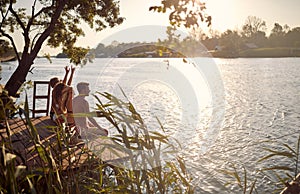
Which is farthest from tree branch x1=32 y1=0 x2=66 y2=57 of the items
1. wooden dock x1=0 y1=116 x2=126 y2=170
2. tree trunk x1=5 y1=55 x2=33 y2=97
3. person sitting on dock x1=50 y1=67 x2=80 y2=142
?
wooden dock x1=0 y1=116 x2=126 y2=170

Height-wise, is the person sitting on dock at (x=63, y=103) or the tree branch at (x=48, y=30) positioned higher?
the tree branch at (x=48, y=30)

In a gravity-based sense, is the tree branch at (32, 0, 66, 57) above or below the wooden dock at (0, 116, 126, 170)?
above

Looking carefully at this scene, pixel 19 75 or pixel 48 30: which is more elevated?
pixel 48 30

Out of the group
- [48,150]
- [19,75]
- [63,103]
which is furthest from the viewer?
[19,75]

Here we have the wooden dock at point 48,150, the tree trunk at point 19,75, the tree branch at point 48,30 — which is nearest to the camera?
the wooden dock at point 48,150

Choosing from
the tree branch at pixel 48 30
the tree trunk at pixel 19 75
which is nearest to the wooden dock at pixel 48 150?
the tree trunk at pixel 19 75

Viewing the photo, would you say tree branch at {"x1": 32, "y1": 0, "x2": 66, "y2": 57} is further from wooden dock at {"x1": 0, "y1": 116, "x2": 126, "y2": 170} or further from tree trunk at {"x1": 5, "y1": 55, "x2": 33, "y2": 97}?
wooden dock at {"x1": 0, "y1": 116, "x2": 126, "y2": 170}

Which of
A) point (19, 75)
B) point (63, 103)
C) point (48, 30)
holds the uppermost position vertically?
point (48, 30)

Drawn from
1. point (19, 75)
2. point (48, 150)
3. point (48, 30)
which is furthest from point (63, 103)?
point (48, 30)

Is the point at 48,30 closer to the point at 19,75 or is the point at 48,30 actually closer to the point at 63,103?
the point at 19,75

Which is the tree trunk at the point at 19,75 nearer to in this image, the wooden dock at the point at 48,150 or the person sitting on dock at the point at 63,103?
the person sitting on dock at the point at 63,103

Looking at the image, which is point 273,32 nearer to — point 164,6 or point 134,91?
point 134,91

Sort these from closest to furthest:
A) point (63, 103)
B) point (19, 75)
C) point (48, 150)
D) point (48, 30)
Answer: point (48, 150)
point (63, 103)
point (19, 75)
point (48, 30)

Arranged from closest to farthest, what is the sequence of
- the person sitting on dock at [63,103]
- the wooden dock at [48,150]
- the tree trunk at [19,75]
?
the wooden dock at [48,150] < the person sitting on dock at [63,103] < the tree trunk at [19,75]
